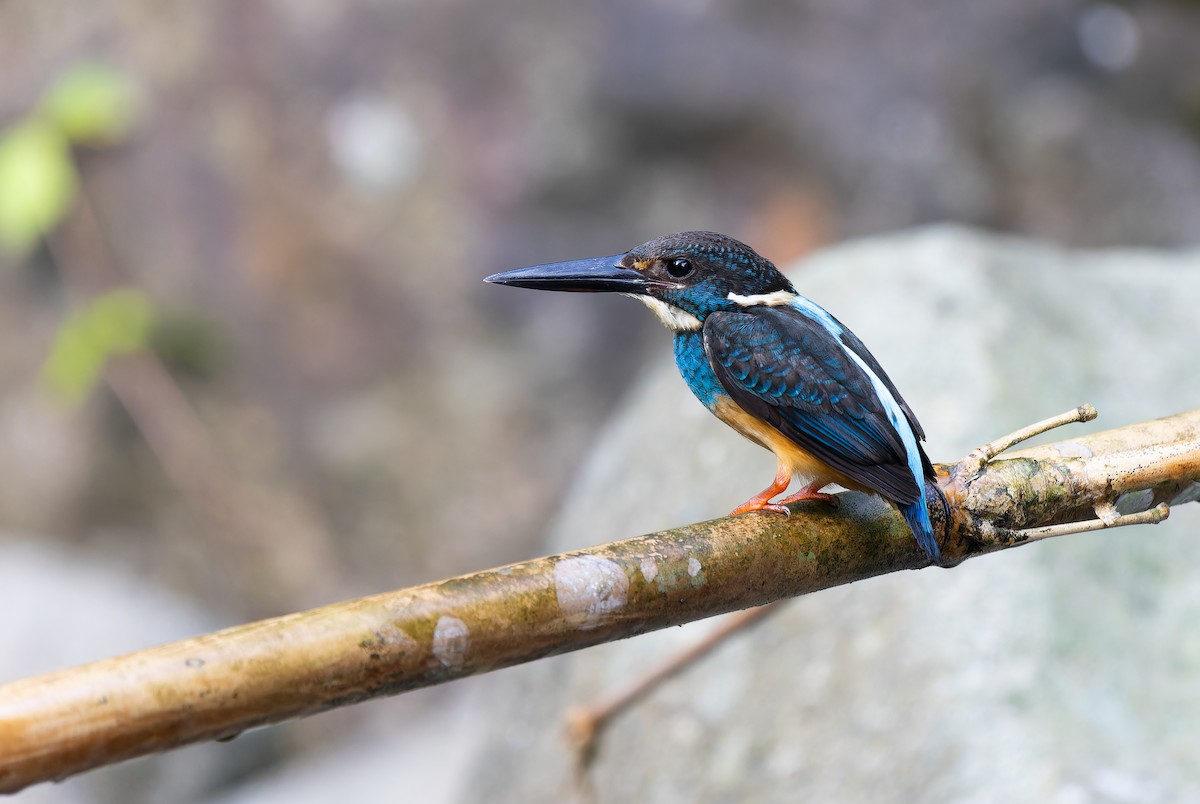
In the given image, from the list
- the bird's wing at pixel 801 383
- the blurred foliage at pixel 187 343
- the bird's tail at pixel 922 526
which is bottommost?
the blurred foliage at pixel 187 343

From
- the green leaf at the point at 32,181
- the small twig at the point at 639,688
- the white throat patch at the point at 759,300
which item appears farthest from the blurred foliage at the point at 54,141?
the white throat patch at the point at 759,300

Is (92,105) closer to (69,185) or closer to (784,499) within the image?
(69,185)

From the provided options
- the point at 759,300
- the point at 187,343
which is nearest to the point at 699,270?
the point at 759,300

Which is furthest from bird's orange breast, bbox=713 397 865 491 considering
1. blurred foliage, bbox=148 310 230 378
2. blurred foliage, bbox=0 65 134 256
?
blurred foliage, bbox=0 65 134 256

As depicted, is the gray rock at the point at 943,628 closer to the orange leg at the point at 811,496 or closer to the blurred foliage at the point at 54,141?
the orange leg at the point at 811,496

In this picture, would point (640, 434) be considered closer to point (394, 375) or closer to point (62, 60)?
point (394, 375)
